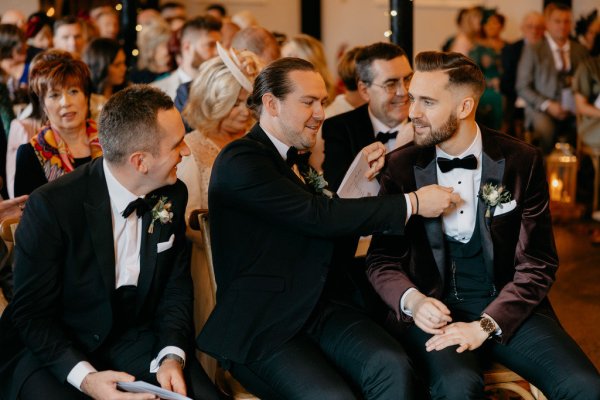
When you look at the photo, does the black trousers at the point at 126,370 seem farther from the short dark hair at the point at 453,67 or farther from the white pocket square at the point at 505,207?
the short dark hair at the point at 453,67

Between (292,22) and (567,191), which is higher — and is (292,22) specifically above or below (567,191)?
above

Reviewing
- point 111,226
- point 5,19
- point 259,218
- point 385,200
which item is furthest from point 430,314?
point 5,19

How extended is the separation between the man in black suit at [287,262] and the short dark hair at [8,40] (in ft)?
11.4

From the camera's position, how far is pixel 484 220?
295 centimetres

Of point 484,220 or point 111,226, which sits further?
point 484,220

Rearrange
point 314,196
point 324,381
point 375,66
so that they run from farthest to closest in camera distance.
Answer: point 375,66 < point 314,196 < point 324,381

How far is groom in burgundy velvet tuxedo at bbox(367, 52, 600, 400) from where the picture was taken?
285cm

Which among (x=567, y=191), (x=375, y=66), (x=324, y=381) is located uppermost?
(x=375, y=66)

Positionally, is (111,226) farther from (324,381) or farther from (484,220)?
(484,220)

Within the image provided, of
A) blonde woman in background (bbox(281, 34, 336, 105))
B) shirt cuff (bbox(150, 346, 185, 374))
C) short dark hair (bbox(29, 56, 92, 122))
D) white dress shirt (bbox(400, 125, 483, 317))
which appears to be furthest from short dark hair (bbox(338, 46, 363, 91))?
shirt cuff (bbox(150, 346, 185, 374))

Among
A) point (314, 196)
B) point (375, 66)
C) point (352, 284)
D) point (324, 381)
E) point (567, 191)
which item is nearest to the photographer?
point (324, 381)

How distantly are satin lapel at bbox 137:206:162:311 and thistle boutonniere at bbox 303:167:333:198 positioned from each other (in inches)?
21.7

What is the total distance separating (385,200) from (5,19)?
5.69 meters

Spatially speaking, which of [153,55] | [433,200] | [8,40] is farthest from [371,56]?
[153,55]
